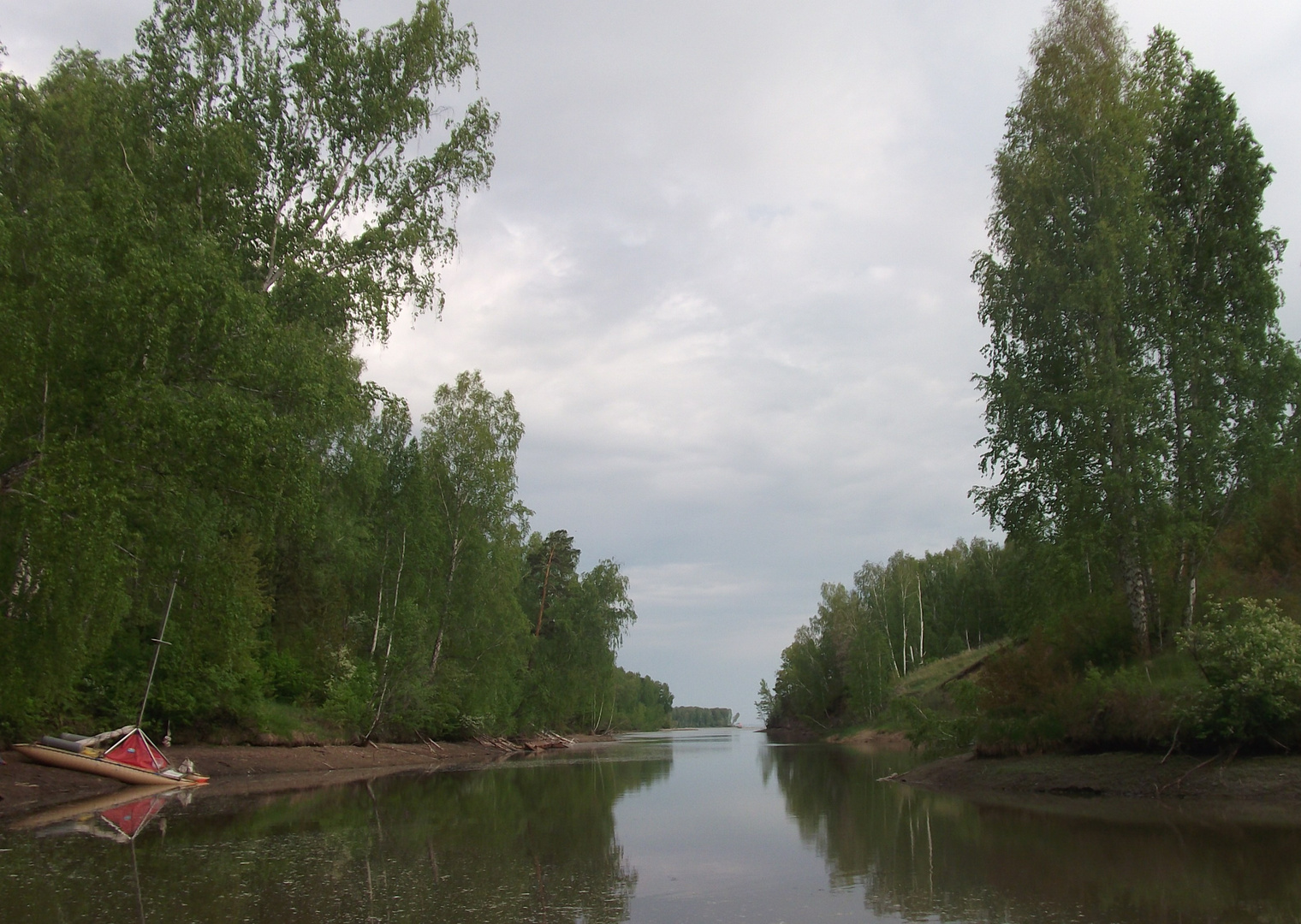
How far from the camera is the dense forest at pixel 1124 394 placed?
1978 centimetres

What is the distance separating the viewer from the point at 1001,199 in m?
24.7

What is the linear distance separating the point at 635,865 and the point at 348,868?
376 centimetres

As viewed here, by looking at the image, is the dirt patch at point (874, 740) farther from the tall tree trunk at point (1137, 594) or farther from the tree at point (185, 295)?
the tree at point (185, 295)

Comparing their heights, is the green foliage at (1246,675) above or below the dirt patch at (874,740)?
above

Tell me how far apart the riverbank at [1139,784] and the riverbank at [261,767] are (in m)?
18.2

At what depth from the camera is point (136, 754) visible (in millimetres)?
22344

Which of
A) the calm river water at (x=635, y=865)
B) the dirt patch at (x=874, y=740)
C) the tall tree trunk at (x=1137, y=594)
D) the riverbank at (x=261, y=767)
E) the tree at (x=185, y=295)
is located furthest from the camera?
the dirt patch at (x=874, y=740)

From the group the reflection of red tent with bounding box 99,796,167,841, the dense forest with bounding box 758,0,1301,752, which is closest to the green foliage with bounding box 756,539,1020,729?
the dense forest with bounding box 758,0,1301,752

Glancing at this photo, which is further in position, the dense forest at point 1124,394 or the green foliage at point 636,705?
the green foliage at point 636,705

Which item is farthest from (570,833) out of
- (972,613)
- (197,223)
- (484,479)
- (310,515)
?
(972,613)

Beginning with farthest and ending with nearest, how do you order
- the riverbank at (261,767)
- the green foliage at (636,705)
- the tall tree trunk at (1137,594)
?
the green foliage at (636,705), the tall tree trunk at (1137,594), the riverbank at (261,767)

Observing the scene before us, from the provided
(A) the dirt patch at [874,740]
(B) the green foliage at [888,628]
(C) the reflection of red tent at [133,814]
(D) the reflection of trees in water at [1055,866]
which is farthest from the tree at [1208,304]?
(B) the green foliage at [888,628]

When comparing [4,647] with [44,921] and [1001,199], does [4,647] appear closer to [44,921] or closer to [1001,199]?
[44,921]

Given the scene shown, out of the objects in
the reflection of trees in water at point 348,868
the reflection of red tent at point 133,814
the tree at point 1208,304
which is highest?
the tree at point 1208,304
